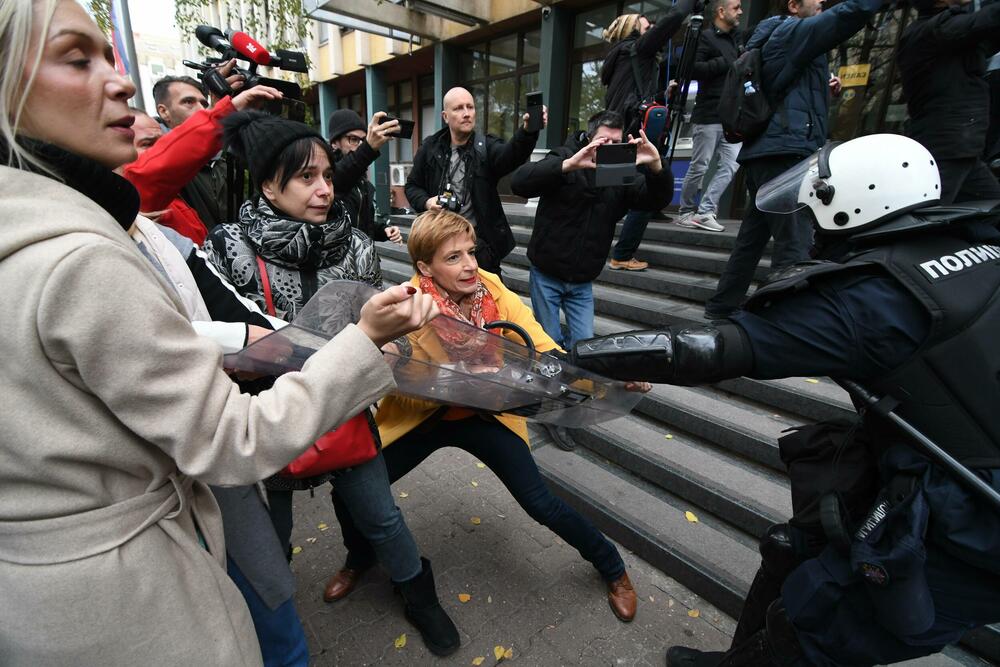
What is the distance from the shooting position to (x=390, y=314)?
3.21ft

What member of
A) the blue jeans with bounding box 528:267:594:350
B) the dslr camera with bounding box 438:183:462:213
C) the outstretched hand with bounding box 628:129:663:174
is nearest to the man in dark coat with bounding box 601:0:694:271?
the outstretched hand with bounding box 628:129:663:174

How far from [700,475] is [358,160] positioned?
2.76 metres

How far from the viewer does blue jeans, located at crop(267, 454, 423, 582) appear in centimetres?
186

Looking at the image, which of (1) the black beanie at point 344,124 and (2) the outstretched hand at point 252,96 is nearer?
(2) the outstretched hand at point 252,96

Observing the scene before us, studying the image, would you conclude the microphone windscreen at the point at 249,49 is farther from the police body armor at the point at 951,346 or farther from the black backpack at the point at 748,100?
the black backpack at the point at 748,100

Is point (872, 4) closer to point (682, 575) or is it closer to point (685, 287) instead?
point (685, 287)

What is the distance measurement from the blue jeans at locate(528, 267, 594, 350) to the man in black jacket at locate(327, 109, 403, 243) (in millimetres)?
1123

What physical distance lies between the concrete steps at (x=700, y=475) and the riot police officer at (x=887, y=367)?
996 millimetres

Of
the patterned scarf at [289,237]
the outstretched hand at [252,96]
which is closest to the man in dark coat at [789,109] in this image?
the patterned scarf at [289,237]

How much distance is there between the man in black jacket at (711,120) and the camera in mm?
4680

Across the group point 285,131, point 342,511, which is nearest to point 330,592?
A: point 342,511

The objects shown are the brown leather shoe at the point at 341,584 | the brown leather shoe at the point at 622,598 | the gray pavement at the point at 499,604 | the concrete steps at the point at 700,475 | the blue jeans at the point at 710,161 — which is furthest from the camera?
the blue jeans at the point at 710,161

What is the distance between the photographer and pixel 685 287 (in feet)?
14.7

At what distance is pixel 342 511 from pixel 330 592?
0.44 metres
